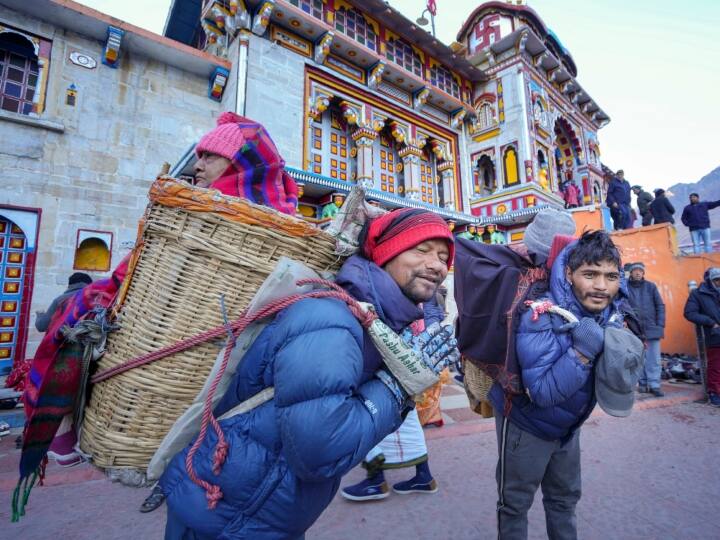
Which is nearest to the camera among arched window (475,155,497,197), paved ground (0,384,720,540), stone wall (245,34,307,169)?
paved ground (0,384,720,540)

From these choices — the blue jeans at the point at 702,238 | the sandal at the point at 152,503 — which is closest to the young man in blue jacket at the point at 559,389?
the sandal at the point at 152,503

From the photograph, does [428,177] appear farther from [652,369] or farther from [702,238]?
[652,369]

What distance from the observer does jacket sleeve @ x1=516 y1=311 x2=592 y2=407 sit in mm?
1370

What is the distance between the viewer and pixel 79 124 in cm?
599

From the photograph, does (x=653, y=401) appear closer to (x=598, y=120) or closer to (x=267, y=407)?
(x=267, y=407)

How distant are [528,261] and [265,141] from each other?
1.42 metres

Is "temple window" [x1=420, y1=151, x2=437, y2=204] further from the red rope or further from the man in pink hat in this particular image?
the red rope

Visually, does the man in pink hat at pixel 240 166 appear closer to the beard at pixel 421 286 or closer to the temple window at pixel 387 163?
→ the beard at pixel 421 286

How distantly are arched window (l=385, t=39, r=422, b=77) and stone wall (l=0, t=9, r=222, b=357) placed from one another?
20.5ft

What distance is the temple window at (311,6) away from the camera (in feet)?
27.9

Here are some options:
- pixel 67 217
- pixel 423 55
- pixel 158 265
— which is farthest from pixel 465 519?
pixel 423 55

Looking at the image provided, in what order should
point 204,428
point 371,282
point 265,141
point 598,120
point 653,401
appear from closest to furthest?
point 204,428 → point 371,282 → point 265,141 → point 653,401 → point 598,120

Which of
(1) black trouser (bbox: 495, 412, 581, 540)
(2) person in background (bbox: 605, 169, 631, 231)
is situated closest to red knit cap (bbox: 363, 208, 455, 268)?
(1) black trouser (bbox: 495, 412, 581, 540)

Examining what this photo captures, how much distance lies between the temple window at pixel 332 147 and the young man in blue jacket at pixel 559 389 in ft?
26.6
